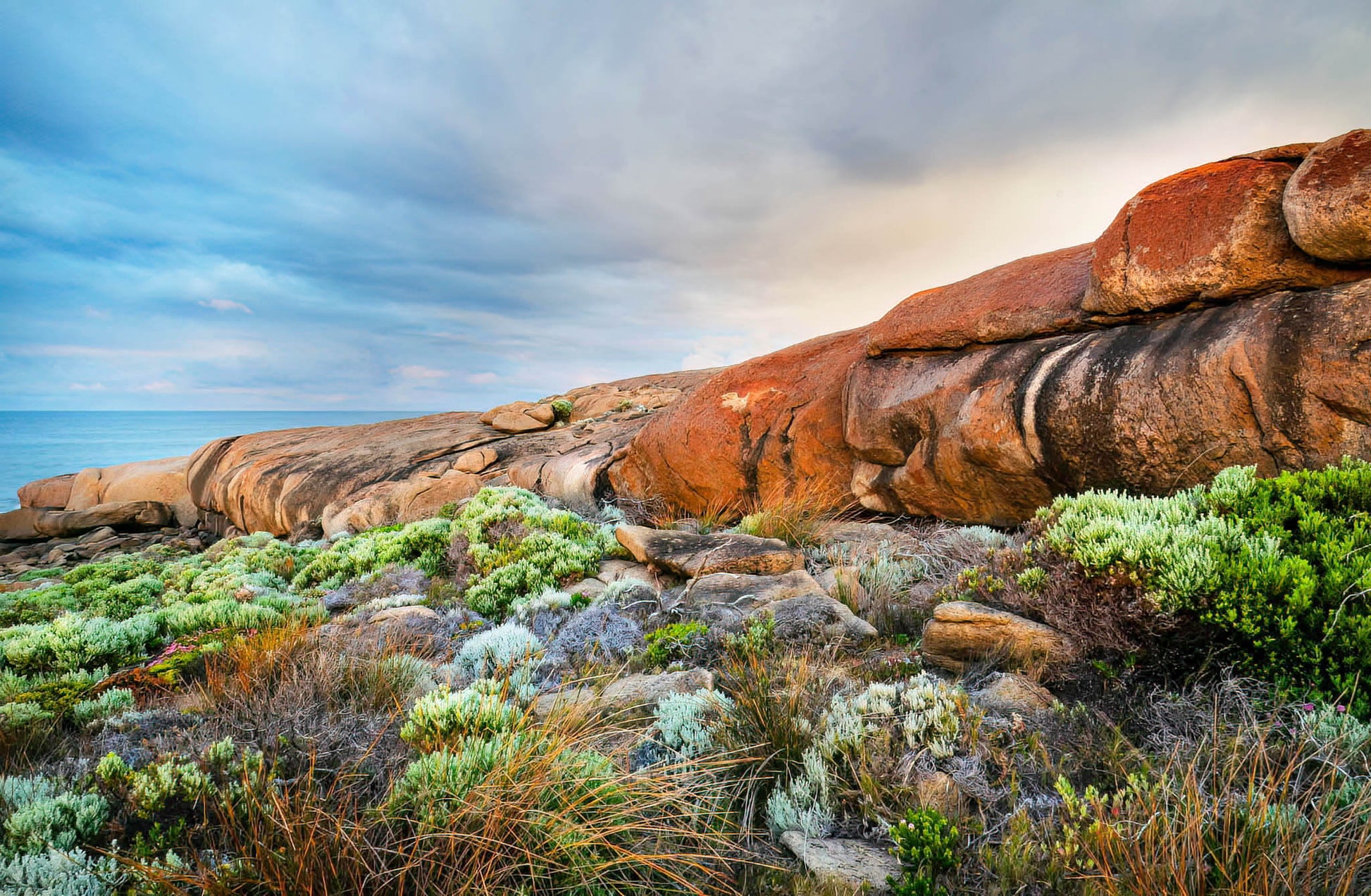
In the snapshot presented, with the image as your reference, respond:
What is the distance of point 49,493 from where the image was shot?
2377 cm

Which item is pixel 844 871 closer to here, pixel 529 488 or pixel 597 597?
pixel 597 597

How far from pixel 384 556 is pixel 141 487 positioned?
721 inches

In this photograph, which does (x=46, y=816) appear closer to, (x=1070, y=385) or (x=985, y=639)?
(x=985, y=639)

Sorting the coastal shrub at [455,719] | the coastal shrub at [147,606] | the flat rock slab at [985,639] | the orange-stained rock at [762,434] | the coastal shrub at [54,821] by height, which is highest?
the orange-stained rock at [762,434]

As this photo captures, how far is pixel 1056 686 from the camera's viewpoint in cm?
399

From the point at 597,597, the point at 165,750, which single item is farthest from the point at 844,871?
the point at 597,597

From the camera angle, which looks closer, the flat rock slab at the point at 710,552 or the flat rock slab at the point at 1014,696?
the flat rock slab at the point at 1014,696

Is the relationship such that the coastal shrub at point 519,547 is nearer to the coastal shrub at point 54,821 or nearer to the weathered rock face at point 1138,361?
the weathered rock face at point 1138,361

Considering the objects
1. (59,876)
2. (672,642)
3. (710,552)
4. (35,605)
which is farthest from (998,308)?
(35,605)

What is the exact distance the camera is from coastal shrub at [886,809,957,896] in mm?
2461

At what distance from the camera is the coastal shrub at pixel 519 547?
25.3 feet

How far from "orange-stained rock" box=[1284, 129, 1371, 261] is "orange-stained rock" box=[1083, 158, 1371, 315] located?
0.23 metres

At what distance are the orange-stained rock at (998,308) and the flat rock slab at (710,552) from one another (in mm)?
3476

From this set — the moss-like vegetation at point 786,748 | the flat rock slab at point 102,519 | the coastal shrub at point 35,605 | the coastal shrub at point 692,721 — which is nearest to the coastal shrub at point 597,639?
the moss-like vegetation at point 786,748
